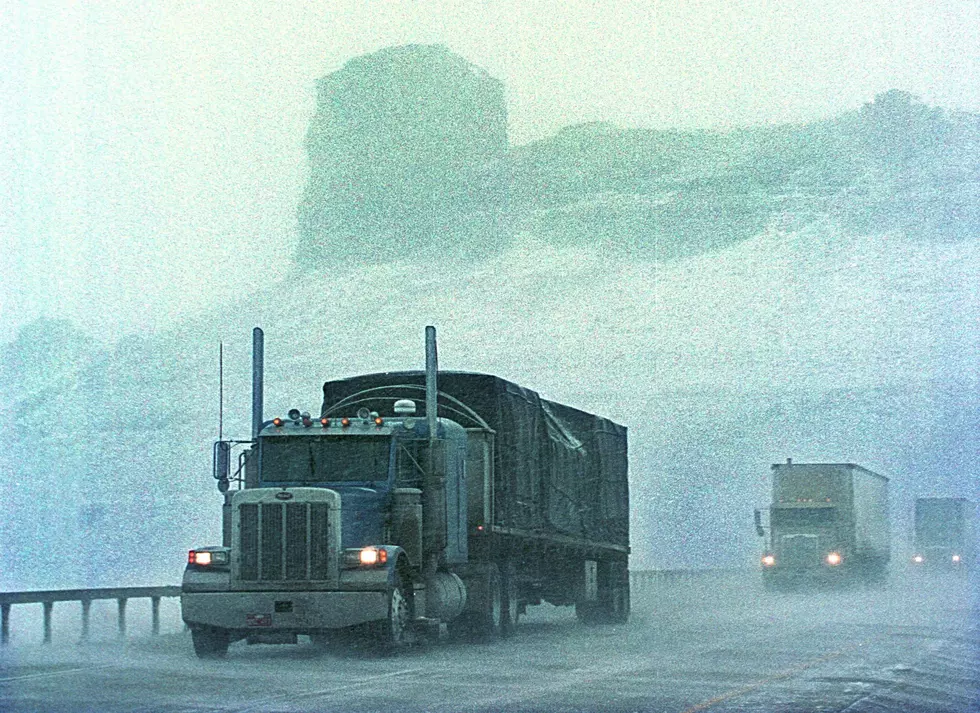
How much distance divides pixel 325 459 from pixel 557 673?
5365 mm

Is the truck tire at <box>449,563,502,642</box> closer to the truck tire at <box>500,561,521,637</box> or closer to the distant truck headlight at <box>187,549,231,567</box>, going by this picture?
the truck tire at <box>500,561,521,637</box>

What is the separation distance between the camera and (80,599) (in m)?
27.1

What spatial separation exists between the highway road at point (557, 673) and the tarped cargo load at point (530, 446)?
191 centimetres

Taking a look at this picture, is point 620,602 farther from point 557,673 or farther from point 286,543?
point 557,673

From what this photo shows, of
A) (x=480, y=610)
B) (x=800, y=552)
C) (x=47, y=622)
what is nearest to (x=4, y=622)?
(x=47, y=622)

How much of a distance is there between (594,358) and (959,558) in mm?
94823

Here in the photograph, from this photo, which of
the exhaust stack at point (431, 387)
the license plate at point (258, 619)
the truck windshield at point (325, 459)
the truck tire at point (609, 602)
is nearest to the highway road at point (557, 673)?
the license plate at point (258, 619)

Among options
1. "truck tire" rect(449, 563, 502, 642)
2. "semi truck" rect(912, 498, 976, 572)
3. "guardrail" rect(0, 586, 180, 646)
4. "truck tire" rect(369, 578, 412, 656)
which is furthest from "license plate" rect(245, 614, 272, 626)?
"semi truck" rect(912, 498, 976, 572)

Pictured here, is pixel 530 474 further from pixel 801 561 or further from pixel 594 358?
pixel 594 358

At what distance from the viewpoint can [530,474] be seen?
27875 mm

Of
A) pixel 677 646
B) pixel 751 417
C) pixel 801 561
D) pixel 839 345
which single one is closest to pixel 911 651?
A: pixel 677 646

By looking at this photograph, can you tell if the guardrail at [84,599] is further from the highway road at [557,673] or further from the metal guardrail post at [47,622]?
the highway road at [557,673]

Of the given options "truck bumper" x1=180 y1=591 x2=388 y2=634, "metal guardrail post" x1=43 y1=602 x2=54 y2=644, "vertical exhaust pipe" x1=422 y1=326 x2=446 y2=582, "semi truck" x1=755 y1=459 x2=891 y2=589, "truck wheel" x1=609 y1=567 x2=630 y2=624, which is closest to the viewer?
"truck bumper" x1=180 y1=591 x2=388 y2=634

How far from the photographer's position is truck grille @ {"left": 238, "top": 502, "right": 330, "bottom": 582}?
2231 centimetres
